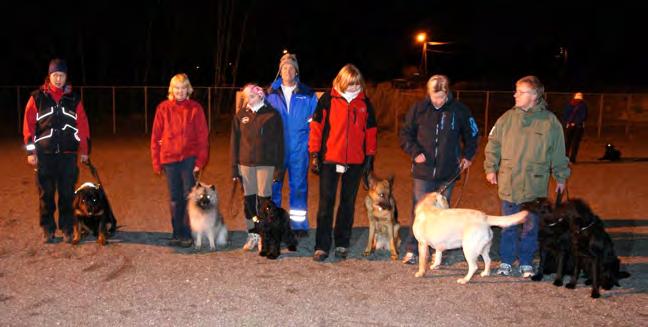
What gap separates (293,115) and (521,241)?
9.58ft

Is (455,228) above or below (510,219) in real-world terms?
below

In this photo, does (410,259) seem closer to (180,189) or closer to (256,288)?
(256,288)

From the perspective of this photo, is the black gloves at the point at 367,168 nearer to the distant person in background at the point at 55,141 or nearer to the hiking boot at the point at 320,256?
the hiking boot at the point at 320,256

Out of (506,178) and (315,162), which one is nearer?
(506,178)

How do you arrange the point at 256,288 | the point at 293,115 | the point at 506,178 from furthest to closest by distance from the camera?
the point at 293,115
the point at 506,178
the point at 256,288

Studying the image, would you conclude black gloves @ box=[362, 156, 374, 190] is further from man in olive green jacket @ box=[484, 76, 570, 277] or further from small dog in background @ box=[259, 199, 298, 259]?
man in olive green jacket @ box=[484, 76, 570, 277]

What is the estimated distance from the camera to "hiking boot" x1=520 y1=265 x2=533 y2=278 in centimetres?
586

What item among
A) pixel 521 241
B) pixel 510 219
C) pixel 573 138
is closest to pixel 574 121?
pixel 573 138

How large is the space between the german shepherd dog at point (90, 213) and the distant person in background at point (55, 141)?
17 centimetres

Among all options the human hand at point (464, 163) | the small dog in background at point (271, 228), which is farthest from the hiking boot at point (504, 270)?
the small dog in background at point (271, 228)

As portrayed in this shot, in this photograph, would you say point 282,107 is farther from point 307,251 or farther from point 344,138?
point 307,251

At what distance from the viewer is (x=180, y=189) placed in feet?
22.5

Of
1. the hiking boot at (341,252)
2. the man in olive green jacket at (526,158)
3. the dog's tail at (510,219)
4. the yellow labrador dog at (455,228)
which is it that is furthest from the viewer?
the hiking boot at (341,252)

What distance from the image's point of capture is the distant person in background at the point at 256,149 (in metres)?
6.50
